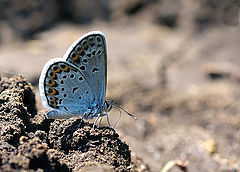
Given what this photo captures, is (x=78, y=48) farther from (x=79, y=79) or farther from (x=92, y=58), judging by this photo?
(x=79, y=79)

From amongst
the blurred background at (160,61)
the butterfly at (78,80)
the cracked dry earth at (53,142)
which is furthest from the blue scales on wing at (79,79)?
the blurred background at (160,61)

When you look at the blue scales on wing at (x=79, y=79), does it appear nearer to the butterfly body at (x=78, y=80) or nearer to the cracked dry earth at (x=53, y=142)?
the butterfly body at (x=78, y=80)

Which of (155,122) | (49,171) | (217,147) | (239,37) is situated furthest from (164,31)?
(49,171)

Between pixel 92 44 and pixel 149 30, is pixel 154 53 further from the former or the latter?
pixel 92 44

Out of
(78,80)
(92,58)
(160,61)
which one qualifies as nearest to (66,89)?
(78,80)

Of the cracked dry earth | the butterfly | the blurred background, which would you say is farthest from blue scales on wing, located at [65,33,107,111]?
the blurred background

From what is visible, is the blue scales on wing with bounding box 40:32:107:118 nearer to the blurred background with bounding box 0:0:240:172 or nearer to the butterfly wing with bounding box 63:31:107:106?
the butterfly wing with bounding box 63:31:107:106

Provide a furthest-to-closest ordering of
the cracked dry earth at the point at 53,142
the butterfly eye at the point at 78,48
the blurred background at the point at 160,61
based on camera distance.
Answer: the blurred background at the point at 160,61 < the butterfly eye at the point at 78,48 < the cracked dry earth at the point at 53,142

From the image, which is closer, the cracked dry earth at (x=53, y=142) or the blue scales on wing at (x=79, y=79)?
the cracked dry earth at (x=53, y=142)

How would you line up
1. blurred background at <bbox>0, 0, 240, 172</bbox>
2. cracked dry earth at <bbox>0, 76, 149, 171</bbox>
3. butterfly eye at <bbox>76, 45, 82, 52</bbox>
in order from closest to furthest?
cracked dry earth at <bbox>0, 76, 149, 171</bbox>, butterfly eye at <bbox>76, 45, 82, 52</bbox>, blurred background at <bbox>0, 0, 240, 172</bbox>
